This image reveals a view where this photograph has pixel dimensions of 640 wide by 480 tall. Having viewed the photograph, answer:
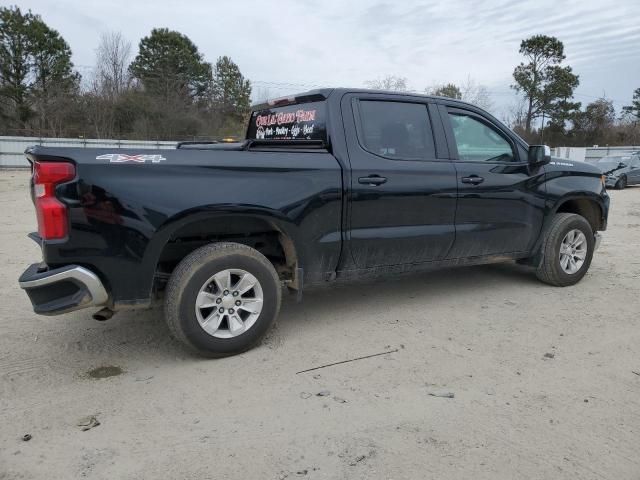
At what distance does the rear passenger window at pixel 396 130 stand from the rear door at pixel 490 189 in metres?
0.27

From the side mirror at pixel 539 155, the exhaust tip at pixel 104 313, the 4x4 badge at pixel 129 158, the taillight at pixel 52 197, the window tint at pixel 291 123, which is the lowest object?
the exhaust tip at pixel 104 313

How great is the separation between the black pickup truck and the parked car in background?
52.0 feet

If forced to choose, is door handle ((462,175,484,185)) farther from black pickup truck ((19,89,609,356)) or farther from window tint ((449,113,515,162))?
window tint ((449,113,515,162))

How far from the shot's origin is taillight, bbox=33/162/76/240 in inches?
120

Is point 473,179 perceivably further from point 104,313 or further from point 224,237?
point 104,313

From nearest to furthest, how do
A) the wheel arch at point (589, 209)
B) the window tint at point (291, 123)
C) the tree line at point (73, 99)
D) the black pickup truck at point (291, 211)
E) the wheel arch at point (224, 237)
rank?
the black pickup truck at point (291, 211) → the wheel arch at point (224, 237) → the window tint at point (291, 123) → the wheel arch at point (589, 209) → the tree line at point (73, 99)

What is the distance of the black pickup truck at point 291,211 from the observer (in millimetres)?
3152

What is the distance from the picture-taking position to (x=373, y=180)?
4.02 m

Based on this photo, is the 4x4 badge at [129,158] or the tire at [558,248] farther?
the tire at [558,248]

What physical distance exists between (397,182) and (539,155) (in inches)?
68.1

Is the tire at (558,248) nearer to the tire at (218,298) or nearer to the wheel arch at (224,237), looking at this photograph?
the wheel arch at (224,237)

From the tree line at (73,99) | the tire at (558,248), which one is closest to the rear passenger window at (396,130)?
the tire at (558,248)

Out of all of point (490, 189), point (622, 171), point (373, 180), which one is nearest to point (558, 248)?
point (490, 189)

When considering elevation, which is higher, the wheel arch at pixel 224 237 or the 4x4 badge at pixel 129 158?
the 4x4 badge at pixel 129 158
